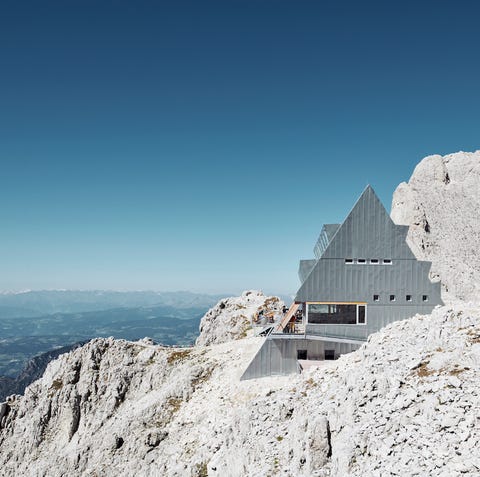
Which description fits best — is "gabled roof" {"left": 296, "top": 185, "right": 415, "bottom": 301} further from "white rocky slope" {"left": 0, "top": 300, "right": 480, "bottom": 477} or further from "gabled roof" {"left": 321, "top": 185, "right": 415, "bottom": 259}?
"white rocky slope" {"left": 0, "top": 300, "right": 480, "bottom": 477}

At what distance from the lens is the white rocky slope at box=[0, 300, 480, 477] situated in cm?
1588

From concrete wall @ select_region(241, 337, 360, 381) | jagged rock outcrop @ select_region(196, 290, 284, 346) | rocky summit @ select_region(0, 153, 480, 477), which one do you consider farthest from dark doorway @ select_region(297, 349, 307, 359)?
jagged rock outcrop @ select_region(196, 290, 284, 346)

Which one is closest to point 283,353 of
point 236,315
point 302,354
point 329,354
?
point 302,354

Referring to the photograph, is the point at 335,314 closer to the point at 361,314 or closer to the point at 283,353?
the point at 361,314

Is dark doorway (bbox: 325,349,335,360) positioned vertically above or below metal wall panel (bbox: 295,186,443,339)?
below

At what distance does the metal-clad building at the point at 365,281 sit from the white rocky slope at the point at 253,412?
8.22 meters

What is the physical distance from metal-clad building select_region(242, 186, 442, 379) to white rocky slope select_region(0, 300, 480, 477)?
8.22m

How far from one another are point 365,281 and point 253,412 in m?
18.0

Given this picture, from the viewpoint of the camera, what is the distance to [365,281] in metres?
37.4

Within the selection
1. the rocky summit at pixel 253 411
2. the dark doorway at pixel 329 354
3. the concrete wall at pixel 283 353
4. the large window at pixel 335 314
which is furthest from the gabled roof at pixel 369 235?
the dark doorway at pixel 329 354

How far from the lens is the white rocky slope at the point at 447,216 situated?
78938mm

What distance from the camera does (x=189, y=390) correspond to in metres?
35.7

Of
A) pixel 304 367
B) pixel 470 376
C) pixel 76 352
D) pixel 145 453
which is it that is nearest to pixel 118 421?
pixel 145 453

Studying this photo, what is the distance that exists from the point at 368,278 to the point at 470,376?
20.8 meters
